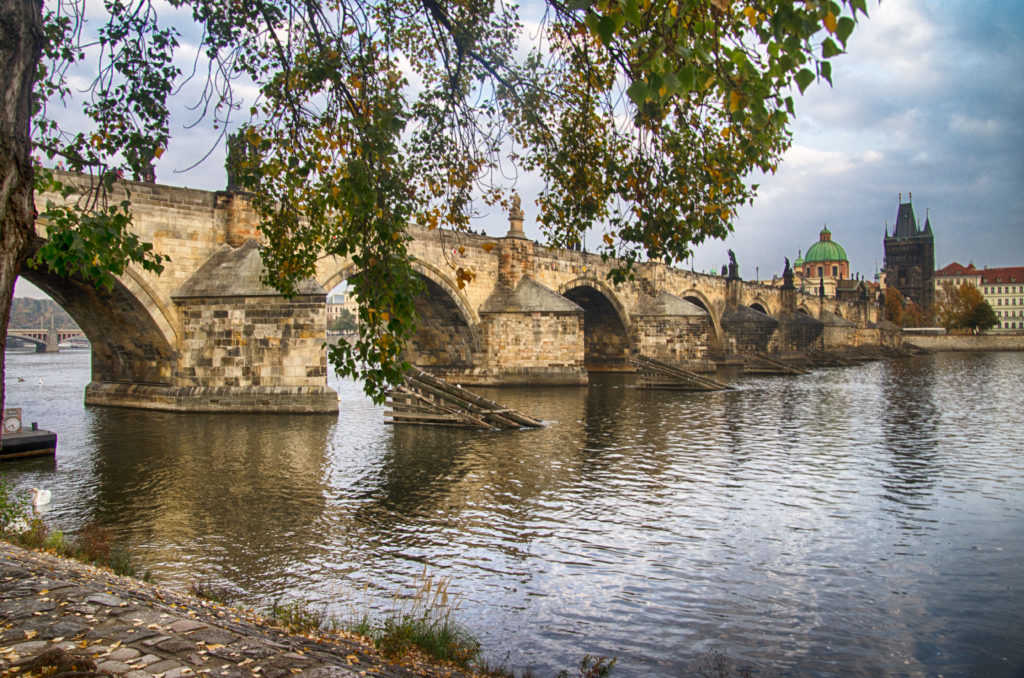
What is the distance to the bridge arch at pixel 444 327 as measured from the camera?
2844 centimetres

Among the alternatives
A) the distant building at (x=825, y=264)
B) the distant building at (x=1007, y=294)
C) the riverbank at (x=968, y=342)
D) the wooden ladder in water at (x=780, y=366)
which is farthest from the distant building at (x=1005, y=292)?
the wooden ladder in water at (x=780, y=366)

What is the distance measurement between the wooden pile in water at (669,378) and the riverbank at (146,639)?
→ 2474 centimetres

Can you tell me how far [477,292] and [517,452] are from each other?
56.8 ft

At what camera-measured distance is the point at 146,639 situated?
4.01 meters

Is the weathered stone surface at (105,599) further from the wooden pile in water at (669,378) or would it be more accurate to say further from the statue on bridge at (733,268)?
the statue on bridge at (733,268)

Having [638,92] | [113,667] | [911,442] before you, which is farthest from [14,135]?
[911,442]

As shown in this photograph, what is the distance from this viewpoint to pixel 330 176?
6.27m

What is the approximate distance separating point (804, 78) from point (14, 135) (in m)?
3.78

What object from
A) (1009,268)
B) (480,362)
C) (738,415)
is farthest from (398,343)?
(1009,268)

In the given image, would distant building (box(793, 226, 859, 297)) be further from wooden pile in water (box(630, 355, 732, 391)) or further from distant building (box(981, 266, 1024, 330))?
wooden pile in water (box(630, 355, 732, 391))

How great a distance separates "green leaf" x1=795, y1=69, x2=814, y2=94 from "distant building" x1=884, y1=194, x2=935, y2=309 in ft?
431

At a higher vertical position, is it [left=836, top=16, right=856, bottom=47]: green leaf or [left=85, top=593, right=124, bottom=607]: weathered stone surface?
[left=836, top=16, right=856, bottom=47]: green leaf

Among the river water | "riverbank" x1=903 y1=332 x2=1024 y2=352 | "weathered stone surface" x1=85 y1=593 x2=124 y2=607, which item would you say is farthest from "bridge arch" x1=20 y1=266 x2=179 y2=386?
"riverbank" x1=903 y1=332 x2=1024 y2=352

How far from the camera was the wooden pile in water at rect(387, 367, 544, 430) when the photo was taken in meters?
17.0
